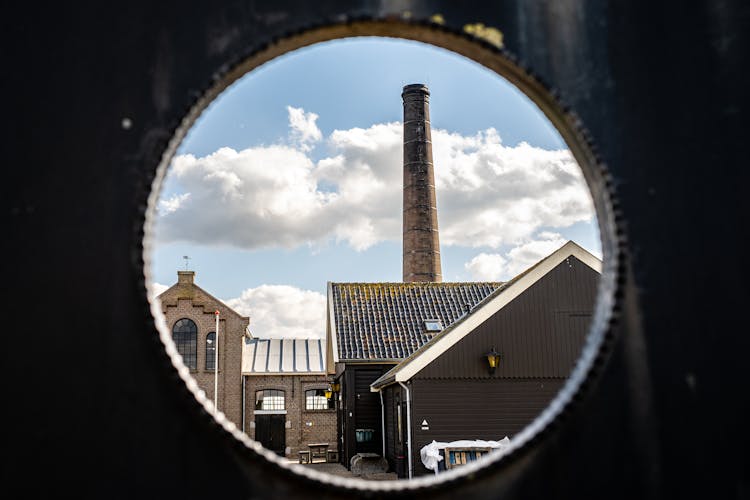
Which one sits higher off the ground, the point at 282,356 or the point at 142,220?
the point at 282,356

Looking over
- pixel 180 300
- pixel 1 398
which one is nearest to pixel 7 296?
pixel 1 398

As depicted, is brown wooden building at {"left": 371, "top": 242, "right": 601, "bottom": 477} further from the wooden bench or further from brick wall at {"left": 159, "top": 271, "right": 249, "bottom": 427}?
brick wall at {"left": 159, "top": 271, "right": 249, "bottom": 427}

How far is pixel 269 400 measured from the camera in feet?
112

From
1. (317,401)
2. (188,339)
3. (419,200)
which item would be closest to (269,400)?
(317,401)

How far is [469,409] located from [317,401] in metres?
18.5

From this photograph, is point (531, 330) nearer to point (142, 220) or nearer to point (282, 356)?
point (142, 220)

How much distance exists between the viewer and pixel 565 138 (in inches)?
104

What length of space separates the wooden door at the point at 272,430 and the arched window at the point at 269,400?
43 cm

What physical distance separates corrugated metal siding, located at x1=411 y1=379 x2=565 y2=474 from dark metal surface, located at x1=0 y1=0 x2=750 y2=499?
1455cm

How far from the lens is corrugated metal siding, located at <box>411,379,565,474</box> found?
1669 centimetres

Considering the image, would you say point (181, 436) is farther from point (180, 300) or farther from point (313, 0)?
point (180, 300)

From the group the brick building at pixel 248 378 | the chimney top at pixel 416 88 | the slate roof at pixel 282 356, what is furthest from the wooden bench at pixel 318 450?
the chimney top at pixel 416 88

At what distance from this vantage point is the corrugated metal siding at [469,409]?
16688 mm

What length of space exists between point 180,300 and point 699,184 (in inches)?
1254
